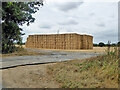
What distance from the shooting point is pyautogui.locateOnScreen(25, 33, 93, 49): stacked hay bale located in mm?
25048

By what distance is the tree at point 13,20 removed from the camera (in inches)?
491

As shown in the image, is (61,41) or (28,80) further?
(61,41)

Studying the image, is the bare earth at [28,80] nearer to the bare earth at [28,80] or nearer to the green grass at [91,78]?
the bare earth at [28,80]

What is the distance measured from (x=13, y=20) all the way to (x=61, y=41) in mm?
14197

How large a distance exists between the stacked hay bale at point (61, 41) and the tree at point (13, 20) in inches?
494

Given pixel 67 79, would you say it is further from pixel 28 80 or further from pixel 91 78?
pixel 28 80

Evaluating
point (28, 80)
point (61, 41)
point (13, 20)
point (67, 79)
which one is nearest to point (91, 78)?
point (67, 79)

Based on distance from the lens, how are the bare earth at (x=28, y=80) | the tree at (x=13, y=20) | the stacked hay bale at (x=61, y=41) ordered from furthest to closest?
the stacked hay bale at (x=61, y=41) < the tree at (x=13, y=20) < the bare earth at (x=28, y=80)

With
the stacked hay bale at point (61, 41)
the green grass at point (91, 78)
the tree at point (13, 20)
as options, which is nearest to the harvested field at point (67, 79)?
the green grass at point (91, 78)

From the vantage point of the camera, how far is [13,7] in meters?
12.4

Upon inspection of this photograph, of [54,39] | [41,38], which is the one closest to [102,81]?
[54,39]

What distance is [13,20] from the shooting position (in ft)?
44.7

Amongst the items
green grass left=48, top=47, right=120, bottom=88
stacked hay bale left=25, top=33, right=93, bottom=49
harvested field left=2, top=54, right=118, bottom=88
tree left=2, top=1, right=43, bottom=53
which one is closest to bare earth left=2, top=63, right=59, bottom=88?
harvested field left=2, top=54, right=118, bottom=88

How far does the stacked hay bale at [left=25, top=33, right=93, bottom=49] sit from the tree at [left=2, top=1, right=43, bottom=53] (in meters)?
12.5
